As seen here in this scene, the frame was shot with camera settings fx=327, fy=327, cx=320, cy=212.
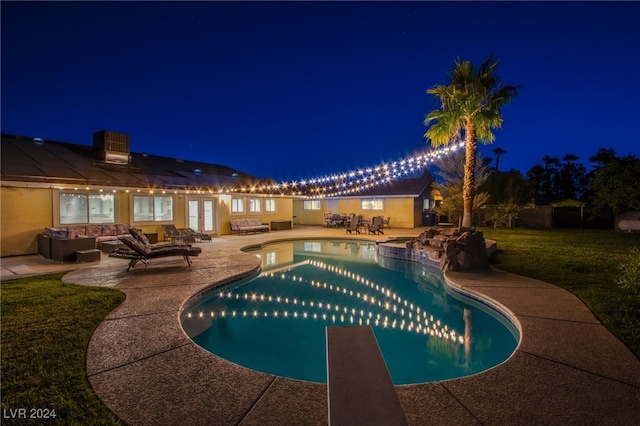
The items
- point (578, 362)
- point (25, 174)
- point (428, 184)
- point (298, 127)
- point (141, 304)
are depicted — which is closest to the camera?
point (578, 362)

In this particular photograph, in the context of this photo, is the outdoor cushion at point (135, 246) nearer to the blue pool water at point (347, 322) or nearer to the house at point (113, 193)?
the blue pool water at point (347, 322)

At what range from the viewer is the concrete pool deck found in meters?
2.40

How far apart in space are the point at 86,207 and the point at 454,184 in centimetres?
1860

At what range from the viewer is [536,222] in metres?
21.5

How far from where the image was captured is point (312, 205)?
25.5 meters

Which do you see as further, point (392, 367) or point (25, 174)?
point (25, 174)

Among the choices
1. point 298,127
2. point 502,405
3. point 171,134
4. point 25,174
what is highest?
point 298,127

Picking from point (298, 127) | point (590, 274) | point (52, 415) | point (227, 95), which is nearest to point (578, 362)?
point (52, 415)

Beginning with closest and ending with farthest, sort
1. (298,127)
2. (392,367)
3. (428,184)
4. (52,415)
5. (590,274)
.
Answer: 1. (52,415)
2. (392,367)
3. (590,274)
4. (428,184)
5. (298,127)

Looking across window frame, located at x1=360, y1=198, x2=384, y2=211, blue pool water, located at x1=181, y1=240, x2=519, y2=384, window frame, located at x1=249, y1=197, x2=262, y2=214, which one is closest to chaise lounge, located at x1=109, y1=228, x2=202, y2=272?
blue pool water, located at x1=181, y1=240, x2=519, y2=384

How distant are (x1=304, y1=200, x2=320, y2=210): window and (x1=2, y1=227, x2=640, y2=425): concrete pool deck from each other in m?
20.8

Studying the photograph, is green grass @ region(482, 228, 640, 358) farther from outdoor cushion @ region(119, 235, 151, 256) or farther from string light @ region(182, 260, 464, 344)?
outdoor cushion @ region(119, 235, 151, 256)

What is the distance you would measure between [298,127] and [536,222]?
48712mm

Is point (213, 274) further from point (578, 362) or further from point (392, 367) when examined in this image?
point (578, 362)
